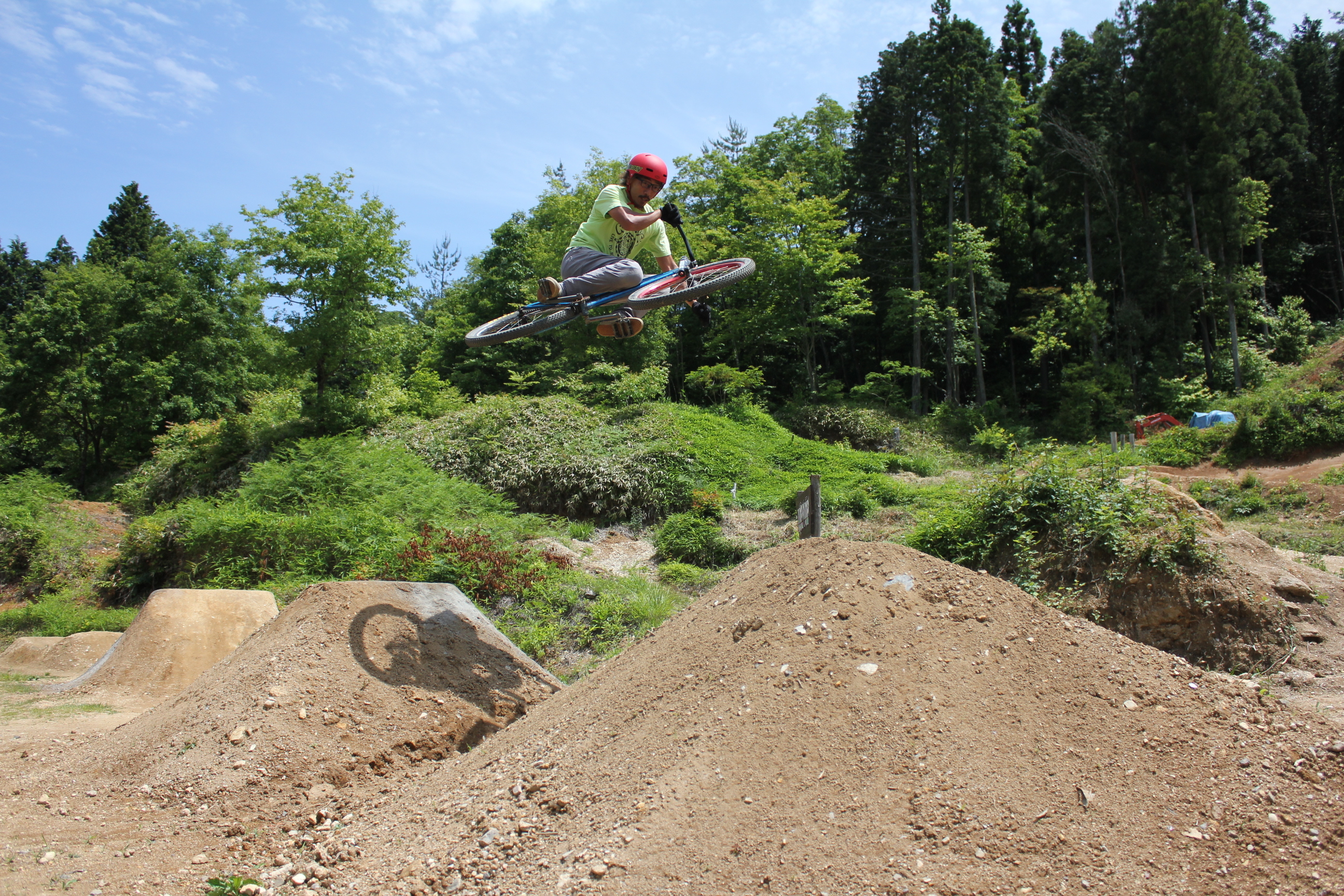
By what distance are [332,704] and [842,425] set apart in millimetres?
19988

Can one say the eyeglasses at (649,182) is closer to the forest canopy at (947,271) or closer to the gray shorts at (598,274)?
the gray shorts at (598,274)

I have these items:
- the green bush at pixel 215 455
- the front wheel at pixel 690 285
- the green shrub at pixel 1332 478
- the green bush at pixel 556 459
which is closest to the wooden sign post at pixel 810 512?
the front wheel at pixel 690 285

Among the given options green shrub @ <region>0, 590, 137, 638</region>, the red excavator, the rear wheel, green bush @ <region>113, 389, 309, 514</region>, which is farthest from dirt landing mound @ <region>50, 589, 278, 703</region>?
the red excavator

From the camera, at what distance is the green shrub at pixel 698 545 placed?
1202 centimetres

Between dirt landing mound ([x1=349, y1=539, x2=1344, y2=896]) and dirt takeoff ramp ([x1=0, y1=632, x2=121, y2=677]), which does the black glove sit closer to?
dirt landing mound ([x1=349, y1=539, x2=1344, y2=896])

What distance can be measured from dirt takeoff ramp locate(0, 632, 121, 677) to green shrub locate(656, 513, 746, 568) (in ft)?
24.4

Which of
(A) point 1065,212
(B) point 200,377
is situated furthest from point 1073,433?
(B) point 200,377

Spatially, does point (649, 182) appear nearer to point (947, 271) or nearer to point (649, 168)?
point (649, 168)

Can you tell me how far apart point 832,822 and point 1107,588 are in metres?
4.37

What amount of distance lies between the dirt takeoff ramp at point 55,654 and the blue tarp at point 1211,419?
75.3 feet

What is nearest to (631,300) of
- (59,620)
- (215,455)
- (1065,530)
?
(1065,530)

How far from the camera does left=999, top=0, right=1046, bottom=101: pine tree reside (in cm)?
3544

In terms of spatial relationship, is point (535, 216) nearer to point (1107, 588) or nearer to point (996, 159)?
point (996, 159)

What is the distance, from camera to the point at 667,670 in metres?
4.46
